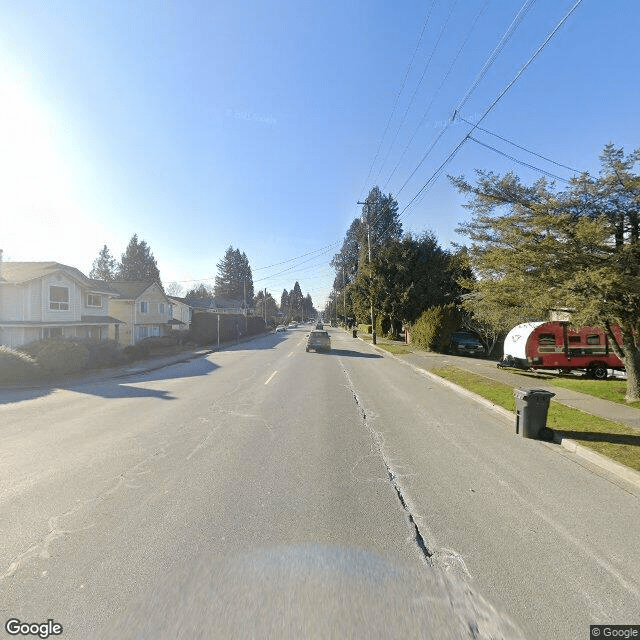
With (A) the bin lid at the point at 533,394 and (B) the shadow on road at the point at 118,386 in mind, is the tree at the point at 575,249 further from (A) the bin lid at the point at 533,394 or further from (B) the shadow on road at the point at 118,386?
(B) the shadow on road at the point at 118,386

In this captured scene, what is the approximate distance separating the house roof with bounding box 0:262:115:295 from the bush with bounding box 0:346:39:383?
9050mm

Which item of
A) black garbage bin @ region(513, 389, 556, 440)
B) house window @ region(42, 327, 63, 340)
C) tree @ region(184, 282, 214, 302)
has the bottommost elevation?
black garbage bin @ region(513, 389, 556, 440)

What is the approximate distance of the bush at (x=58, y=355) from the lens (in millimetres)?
16156

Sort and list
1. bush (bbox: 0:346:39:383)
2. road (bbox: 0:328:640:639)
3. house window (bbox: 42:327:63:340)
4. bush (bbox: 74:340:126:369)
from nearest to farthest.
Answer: road (bbox: 0:328:640:639) < bush (bbox: 0:346:39:383) < bush (bbox: 74:340:126:369) < house window (bbox: 42:327:63:340)

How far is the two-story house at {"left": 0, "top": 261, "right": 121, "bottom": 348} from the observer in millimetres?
22344

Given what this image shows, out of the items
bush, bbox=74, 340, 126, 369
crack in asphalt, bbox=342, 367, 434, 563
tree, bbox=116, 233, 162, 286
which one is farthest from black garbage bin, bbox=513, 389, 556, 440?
tree, bbox=116, 233, 162, 286

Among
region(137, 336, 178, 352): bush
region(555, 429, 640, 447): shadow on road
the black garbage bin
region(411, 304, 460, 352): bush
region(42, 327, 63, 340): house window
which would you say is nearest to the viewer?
region(555, 429, 640, 447): shadow on road

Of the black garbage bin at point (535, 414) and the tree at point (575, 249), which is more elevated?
the tree at point (575, 249)

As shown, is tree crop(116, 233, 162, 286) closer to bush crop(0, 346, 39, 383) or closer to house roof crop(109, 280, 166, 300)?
house roof crop(109, 280, 166, 300)

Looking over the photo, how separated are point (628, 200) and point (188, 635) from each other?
520 inches

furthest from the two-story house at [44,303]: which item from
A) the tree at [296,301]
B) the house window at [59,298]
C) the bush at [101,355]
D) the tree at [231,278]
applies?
the tree at [296,301]

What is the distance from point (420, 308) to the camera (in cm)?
3675

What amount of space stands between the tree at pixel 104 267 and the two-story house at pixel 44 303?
6103 centimetres

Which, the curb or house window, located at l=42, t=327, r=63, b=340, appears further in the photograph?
house window, located at l=42, t=327, r=63, b=340
